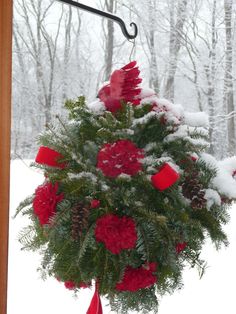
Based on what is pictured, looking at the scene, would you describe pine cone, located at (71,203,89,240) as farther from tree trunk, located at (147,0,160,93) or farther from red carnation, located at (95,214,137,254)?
tree trunk, located at (147,0,160,93)

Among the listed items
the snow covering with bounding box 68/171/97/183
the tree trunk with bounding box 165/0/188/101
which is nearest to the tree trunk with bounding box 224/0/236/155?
the tree trunk with bounding box 165/0/188/101

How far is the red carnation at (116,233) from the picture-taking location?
78 centimetres

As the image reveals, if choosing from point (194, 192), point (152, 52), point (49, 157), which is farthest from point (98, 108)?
point (152, 52)

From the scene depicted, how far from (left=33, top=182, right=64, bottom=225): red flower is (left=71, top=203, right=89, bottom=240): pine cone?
0.05 meters

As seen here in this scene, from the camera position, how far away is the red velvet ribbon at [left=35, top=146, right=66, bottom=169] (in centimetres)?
88

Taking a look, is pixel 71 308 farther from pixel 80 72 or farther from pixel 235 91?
pixel 235 91

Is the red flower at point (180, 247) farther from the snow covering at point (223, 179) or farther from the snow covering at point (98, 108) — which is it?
the snow covering at point (98, 108)

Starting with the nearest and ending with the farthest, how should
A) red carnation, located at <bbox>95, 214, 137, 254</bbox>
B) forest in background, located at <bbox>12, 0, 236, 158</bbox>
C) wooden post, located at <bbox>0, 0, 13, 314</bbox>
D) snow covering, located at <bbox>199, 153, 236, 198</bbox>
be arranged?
red carnation, located at <bbox>95, 214, 137, 254</bbox>
snow covering, located at <bbox>199, 153, 236, 198</bbox>
wooden post, located at <bbox>0, 0, 13, 314</bbox>
forest in background, located at <bbox>12, 0, 236, 158</bbox>

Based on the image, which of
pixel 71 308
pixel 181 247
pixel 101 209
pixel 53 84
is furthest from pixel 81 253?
pixel 53 84

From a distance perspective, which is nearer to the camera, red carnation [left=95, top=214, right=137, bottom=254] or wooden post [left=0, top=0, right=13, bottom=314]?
red carnation [left=95, top=214, right=137, bottom=254]

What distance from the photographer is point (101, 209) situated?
832 mm

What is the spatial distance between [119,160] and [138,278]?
209mm

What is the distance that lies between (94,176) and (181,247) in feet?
0.69

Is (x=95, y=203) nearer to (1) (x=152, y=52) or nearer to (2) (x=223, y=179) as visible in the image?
(2) (x=223, y=179)
